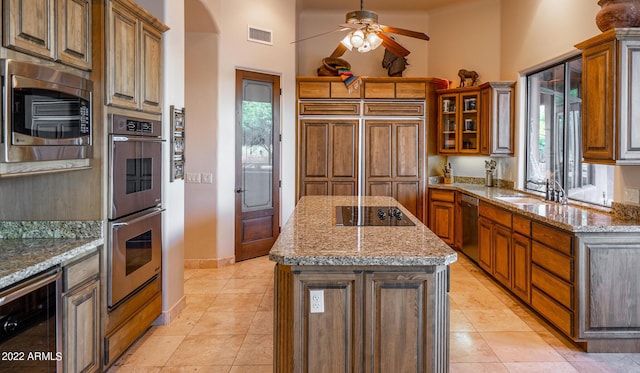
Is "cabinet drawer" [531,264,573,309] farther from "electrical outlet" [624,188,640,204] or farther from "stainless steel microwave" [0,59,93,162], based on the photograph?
"stainless steel microwave" [0,59,93,162]

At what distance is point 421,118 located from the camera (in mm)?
6301

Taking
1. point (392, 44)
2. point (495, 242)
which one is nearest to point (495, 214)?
point (495, 242)

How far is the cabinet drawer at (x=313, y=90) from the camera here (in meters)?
6.13

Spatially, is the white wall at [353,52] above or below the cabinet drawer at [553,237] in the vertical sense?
above

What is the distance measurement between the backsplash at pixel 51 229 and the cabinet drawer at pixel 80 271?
0.16 metres

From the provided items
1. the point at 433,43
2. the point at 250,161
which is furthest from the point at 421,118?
the point at 250,161

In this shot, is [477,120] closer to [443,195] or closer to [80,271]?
[443,195]

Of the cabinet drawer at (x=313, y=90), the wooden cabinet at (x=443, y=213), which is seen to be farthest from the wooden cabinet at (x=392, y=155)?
the cabinet drawer at (x=313, y=90)

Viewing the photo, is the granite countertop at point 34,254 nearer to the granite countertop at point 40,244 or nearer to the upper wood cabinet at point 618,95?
the granite countertop at point 40,244

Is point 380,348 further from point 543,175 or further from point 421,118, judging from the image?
point 421,118

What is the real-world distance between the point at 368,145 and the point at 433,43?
2038 mm

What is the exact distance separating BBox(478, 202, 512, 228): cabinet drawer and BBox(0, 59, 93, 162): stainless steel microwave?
3.59 meters

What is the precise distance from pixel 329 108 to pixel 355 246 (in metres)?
4.24

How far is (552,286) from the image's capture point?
3.30 metres
